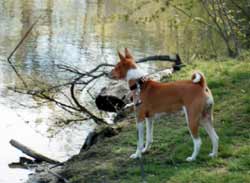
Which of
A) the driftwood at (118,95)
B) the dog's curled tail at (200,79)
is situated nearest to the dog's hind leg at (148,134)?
the dog's curled tail at (200,79)

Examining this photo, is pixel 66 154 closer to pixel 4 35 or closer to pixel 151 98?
pixel 151 98

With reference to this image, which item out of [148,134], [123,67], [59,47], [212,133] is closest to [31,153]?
[148,134]

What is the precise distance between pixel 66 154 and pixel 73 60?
811 centimetres

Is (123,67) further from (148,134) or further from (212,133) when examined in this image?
(212,133)

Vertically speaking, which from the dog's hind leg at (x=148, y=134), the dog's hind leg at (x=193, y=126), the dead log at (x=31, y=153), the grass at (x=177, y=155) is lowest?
the dead log at (x=31, y=153)

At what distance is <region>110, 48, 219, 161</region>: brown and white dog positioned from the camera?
22.9 feet

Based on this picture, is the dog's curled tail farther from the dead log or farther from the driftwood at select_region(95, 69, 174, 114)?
the driftwood at select_region(95, 69, 174, 114)

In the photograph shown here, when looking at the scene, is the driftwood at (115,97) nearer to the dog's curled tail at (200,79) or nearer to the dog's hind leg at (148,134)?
the dog's hind leg at (148,134)

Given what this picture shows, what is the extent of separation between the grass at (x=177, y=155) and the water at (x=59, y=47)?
78.7 inches

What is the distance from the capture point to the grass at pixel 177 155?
6789 millimetres

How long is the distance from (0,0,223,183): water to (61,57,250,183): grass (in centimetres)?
200

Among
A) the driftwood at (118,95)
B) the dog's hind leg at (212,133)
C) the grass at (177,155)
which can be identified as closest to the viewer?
the grass at (177,155)

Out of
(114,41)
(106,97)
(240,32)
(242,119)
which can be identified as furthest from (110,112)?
(114,41)

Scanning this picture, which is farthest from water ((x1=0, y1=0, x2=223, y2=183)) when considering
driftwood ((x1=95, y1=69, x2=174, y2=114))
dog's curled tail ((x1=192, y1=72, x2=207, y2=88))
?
Answer: dog's curled tail ((x1=192, y1=72, x2=207, y2=88))
